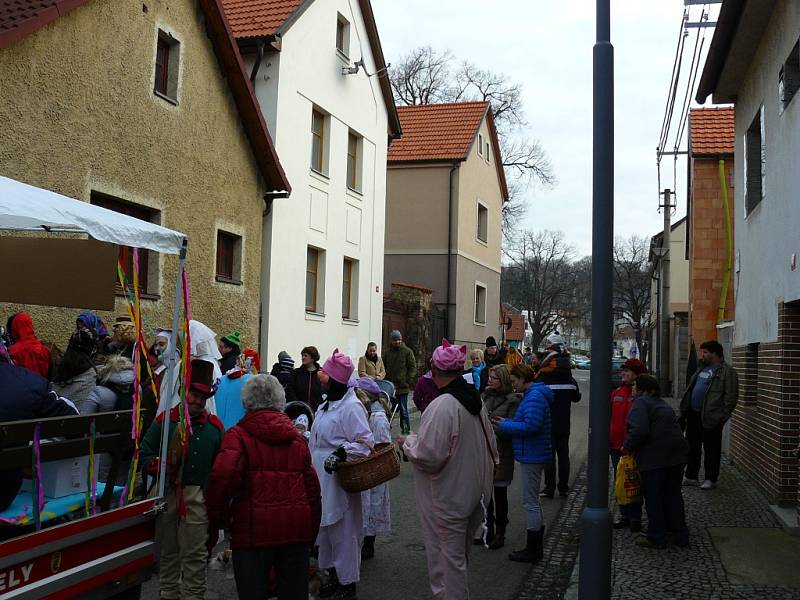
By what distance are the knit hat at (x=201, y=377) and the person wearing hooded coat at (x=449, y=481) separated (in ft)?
4.23

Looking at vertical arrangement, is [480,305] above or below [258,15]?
below

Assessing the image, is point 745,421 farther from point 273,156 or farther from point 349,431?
point 273,156

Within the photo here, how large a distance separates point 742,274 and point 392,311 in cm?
1331

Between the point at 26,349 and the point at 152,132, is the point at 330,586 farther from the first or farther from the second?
the point at 152,132

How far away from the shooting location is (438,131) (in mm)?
29875

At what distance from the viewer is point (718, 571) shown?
669cm

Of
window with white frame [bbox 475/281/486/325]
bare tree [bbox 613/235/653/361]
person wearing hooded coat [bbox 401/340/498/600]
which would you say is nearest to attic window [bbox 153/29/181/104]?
person wearing hooded coat [bbox 401/340/498/600]

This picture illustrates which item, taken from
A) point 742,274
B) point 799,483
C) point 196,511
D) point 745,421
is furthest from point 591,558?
point 742,274

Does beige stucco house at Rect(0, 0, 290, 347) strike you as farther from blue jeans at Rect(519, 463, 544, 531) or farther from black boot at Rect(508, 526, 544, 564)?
black boot at Rect(508, 526, 544, 564)

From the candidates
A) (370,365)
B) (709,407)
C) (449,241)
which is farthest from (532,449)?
(449,241)

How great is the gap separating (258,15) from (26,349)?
12290 millimetres

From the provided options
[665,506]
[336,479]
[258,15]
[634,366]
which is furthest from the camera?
[258,15]

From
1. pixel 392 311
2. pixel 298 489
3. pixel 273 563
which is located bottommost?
→ pixel 273 563

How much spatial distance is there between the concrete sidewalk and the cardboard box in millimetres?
3411
